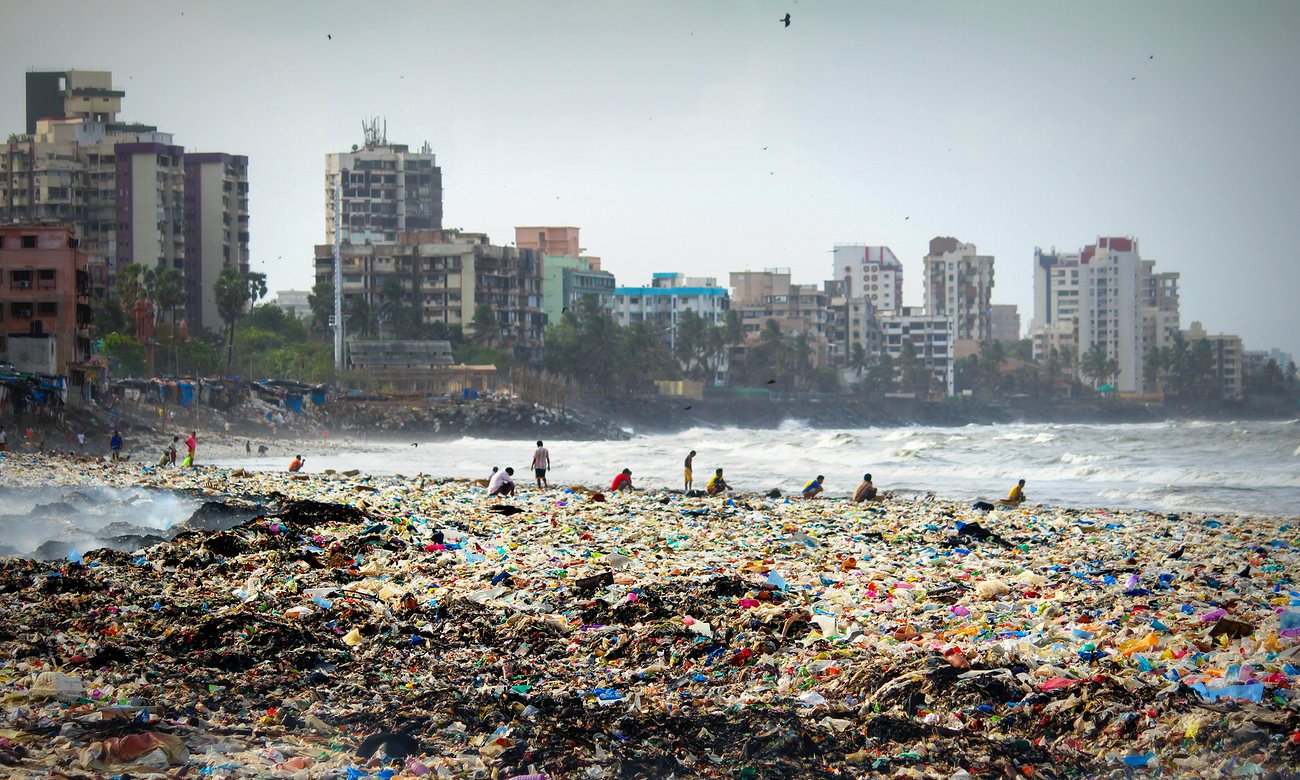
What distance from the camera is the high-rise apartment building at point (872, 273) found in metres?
178

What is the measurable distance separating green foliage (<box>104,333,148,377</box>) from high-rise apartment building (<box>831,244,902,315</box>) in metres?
125

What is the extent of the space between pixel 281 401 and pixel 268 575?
51.0 meters

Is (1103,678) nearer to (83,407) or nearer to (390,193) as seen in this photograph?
(83,407)

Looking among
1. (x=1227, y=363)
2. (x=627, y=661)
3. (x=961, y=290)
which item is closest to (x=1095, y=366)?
(x=1227, y=363)

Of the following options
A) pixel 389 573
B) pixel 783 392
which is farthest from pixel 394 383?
pixel 389 573

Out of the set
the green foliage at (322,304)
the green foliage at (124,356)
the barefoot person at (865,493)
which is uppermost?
the green foliage at (322,304)

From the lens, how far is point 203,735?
6.52 m

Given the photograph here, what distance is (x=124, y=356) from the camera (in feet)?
209

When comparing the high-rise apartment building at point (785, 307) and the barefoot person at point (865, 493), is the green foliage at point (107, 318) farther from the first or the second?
the high-rise apartment building at point (785, 307)

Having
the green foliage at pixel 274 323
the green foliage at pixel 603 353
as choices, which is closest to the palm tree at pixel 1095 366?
the green foliage at pixel 603 353

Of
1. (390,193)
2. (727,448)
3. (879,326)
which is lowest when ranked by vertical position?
(727,448)

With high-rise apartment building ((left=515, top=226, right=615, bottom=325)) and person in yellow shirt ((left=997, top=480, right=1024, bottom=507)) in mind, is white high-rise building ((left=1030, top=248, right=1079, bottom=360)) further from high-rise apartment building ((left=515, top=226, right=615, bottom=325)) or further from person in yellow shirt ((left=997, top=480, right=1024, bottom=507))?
person in yellow shirt ((left=997, top=480, right=1024, bottom=507))

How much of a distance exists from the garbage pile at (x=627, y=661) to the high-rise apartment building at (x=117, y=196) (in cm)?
8012

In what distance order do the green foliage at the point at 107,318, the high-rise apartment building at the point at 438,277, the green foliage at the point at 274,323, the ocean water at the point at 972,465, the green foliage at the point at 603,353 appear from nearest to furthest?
the ocean water at the point at 972,465 → the green foliage at the point at 107,318 → the green foliage at the point at 274,323 → the high-rise apartment building at the point at 438,277 → the green foliage at the point at 603,353
